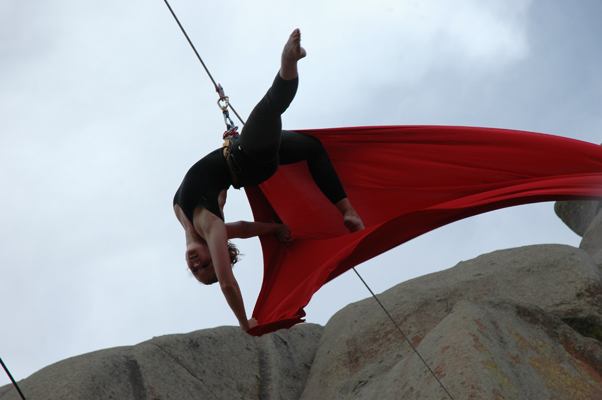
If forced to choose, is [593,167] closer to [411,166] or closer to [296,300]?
[411,166]

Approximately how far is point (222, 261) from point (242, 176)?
517 millimetres

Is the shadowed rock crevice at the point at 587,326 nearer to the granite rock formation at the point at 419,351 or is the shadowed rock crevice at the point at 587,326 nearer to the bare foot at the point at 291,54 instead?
the granite rock formation at the point at 419,351

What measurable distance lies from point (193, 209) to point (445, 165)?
1.42m

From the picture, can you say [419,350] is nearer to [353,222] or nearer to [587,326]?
[353,222]

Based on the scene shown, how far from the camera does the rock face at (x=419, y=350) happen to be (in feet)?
10.7

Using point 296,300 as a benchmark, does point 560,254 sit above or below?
below

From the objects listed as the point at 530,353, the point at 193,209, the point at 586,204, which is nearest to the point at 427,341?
the point at 530,353

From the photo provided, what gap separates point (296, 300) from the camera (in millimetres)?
2691

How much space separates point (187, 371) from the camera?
4.22 m

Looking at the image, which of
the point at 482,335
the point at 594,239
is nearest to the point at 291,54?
the point at 482,335

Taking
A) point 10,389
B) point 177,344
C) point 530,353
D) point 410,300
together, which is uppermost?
point 10,389

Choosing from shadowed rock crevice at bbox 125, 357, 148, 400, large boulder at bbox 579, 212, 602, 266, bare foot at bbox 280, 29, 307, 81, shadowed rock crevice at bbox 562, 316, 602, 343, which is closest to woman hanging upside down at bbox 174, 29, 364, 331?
bare foot at bbox 280, 29, 307, 81

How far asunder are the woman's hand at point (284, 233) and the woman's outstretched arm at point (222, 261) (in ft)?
2.30

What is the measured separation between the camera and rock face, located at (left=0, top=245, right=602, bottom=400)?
10.7ft
